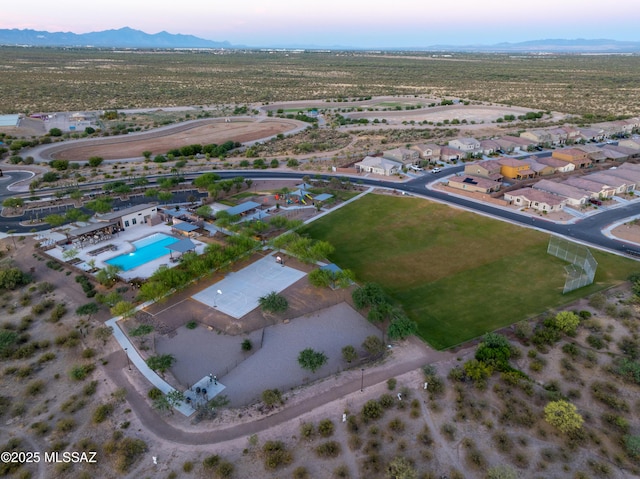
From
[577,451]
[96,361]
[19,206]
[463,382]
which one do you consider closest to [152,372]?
[96,361]

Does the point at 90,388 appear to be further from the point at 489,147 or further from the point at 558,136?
the point at 558,136

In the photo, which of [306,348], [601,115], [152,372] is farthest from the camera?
[601,115]

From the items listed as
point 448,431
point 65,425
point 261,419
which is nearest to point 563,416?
point 448,431

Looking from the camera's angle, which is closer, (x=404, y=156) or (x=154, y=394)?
(x=154, y=394)

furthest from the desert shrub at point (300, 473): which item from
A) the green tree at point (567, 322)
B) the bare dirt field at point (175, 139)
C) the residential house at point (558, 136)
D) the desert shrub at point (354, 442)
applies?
the residential house at point (558, 136)

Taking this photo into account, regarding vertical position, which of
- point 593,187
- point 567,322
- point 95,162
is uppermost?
point 593,187

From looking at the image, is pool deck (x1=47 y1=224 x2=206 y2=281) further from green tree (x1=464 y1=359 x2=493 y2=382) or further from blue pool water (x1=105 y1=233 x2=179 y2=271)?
→ green tree (x1=464 y1=359 x2=493 y2=382)

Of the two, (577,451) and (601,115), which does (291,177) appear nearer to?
(577,451)

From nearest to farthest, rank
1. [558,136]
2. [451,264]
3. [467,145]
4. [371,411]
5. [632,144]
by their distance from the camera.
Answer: [371,411] → [451,264] → [467,145] → [632,144] → [558,136]
